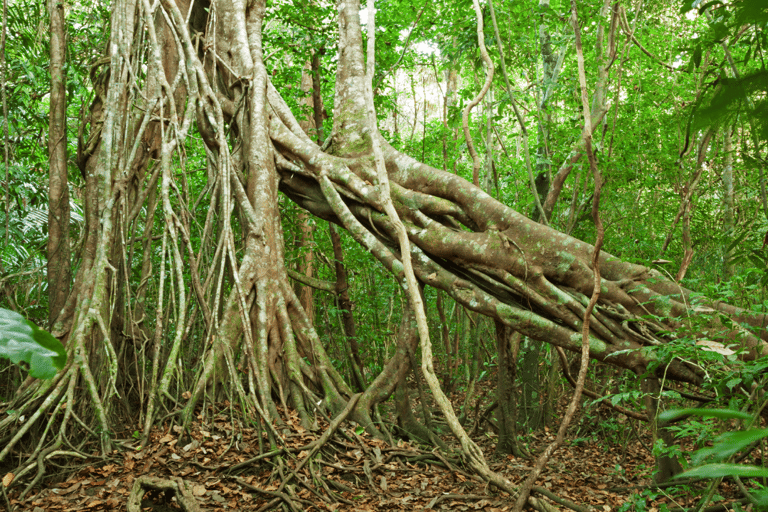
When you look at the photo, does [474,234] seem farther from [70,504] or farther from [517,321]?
[70,504]

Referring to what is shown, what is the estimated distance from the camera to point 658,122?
231 inches

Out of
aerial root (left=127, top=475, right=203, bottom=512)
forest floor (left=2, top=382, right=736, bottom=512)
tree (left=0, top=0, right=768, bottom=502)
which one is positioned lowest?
forest floor (left=2, top=382, right=736, bottom=512)

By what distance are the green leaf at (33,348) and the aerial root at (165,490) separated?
229cm

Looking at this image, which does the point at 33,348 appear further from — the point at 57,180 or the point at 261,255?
the point at 57,180

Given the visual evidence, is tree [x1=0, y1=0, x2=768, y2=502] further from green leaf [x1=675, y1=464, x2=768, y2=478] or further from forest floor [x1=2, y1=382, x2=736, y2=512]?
green leaf [x1=675, y1=464, x2=768, y2=478]

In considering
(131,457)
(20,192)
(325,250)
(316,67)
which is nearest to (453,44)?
(316,67)

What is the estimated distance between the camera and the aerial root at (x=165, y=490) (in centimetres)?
260

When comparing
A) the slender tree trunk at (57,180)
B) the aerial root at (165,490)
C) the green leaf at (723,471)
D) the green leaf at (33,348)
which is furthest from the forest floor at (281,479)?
the green leaf at (723,471)

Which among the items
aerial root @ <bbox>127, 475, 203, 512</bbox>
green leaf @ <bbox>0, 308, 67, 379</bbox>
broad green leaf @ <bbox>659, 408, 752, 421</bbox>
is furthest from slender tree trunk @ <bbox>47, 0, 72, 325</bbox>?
broad green leaf @ <bbox>659, 408, 752, 421</bbox>

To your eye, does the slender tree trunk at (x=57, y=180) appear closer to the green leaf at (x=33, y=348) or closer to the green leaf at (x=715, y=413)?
the green leaf at (x=33, y=348)

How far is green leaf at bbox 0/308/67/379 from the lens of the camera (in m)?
0.54

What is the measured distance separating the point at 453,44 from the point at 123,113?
3465 millimetres

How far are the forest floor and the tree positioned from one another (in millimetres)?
190

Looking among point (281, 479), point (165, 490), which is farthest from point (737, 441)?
point (281, 479)
